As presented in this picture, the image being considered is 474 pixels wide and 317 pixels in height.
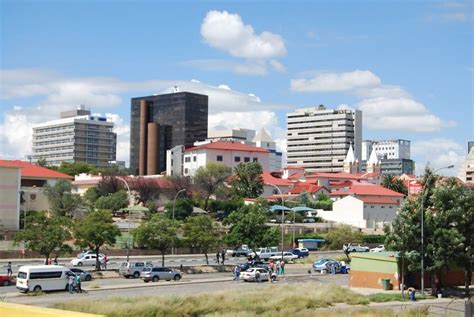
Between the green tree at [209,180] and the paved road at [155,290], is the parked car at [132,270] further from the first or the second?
the green tree at [209,180]

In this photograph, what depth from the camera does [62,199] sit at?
10256cm

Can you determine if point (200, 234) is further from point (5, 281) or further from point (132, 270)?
point (5, 281)

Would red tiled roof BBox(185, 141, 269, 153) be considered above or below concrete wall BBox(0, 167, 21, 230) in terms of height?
above

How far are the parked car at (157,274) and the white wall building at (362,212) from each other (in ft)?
206

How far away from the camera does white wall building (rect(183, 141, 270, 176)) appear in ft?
529

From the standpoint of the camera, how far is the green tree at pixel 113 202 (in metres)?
108

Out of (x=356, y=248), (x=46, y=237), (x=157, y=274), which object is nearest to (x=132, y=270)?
(x=157, y=274)

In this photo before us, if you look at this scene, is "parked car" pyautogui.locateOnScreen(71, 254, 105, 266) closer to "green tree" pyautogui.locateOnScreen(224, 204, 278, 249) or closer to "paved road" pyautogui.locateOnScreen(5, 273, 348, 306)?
"green tree" pyautogui.locateOnScreen(224, 204, 278, 249)

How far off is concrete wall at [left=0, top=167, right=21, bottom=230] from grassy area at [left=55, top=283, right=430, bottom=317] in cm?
5860

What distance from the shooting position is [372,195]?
120 metres

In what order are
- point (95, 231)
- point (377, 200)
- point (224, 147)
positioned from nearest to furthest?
point (95, 231), point (377, 200), point (224, 147)

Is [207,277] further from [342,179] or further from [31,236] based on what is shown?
[342,179]

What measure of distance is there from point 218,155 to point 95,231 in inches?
4155

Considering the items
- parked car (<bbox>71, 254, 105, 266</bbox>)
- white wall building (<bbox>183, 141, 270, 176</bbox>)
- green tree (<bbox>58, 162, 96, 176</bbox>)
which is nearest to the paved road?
parked car (<bbox>71, 254, 105, 266</bbox>)
